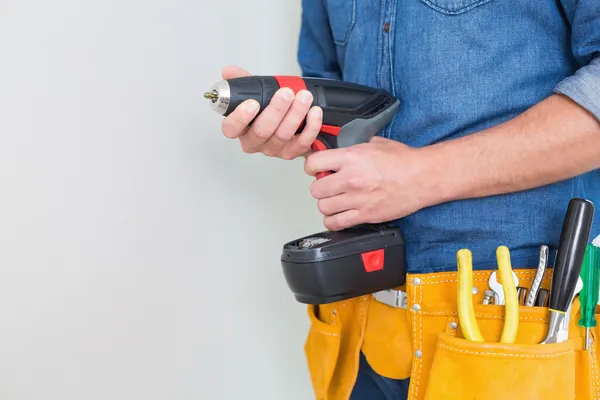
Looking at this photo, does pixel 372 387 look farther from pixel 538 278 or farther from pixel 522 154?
pixel 522 154

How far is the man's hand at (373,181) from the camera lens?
82 cm

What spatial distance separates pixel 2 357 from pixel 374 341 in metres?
0.67

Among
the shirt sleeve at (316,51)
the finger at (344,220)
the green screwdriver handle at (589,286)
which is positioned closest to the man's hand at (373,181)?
the finger at (344,220)

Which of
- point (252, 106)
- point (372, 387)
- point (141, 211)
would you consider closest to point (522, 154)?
point (252, 106)

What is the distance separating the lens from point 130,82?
1.17 metres

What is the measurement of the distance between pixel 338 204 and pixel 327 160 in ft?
0.22

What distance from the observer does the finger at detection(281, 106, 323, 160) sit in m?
0.85

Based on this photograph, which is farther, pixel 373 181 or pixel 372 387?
pixel 372 387

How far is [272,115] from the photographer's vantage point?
32.9 inches

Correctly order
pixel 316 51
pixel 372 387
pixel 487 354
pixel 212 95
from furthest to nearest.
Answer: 1. pixel 316 51
2. pixel 372 387
3. pixel 212 95
4. pixel 487 354

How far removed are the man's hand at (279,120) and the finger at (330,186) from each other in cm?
7

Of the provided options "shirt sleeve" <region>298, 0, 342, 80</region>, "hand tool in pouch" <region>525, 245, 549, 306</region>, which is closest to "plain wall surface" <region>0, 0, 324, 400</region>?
"shirt sleeve" <region>298, 0, 342, 80</region>

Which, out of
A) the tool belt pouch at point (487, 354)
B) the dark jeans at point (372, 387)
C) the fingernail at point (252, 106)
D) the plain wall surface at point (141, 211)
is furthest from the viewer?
the plain wall surface at point (141, 211)

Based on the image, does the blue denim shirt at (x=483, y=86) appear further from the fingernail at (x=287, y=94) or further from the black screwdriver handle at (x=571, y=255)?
the fingernail at (x=287, y=94)
